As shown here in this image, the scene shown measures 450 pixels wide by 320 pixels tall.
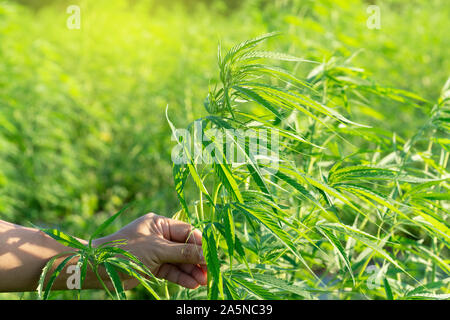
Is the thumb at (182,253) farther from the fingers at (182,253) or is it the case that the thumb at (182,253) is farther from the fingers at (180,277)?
the fingers at (180,277)

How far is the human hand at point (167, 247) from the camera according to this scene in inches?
46.6

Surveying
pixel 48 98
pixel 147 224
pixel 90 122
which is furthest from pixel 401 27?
pixel 147 224

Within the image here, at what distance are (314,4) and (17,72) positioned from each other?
232 cm

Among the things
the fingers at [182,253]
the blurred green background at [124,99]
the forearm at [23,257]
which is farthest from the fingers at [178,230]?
the blurred green background at [124,99]

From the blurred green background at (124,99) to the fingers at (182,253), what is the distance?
5.53 ft

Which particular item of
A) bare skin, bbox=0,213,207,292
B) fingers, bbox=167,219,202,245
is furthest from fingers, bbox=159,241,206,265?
fingers, bbox=167,219,202,245

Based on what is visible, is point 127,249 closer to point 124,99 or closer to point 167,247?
point 167,247

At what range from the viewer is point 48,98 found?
3.80 m

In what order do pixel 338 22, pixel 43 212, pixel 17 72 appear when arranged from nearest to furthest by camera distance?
pixel 17 72 < pixel 43 212 < pixel 338 22

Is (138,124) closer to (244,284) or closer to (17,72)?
(17,72)

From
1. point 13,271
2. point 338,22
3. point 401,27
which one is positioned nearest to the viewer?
point 13,271

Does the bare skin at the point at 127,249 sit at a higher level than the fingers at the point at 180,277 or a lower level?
higher

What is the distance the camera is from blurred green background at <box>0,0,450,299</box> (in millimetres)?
3373
